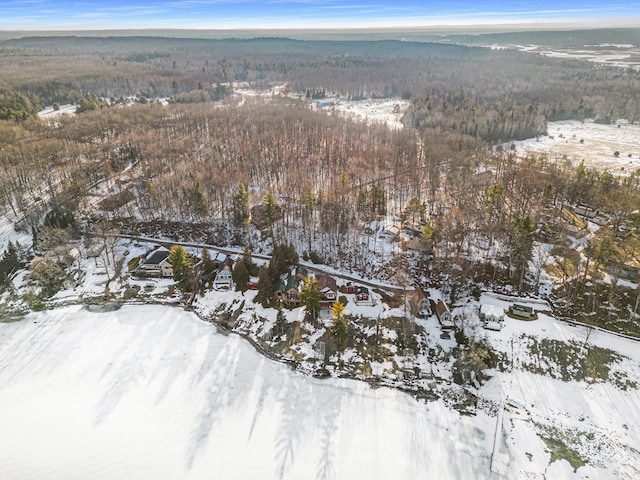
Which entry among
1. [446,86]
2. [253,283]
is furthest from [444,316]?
[446,86]

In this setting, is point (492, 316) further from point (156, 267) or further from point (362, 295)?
point (156, 267)

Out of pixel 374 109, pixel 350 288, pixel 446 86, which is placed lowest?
pixel 350 288

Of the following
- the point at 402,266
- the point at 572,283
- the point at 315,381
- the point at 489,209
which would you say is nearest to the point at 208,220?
the point at 402,266

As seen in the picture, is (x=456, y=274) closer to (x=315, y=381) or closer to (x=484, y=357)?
(x=484, y=357)

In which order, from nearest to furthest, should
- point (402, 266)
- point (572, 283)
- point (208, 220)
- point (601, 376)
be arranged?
point (601, 376), point (572, 283), point (402, 266), point (208, 220)

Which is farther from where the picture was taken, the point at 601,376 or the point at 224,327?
the point at 224,327

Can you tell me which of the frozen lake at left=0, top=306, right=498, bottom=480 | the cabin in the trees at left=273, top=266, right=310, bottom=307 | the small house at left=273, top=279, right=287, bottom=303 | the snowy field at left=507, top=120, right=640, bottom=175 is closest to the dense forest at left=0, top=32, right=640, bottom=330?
the snowy field at left=507, top=120, right=640, bottom=175
